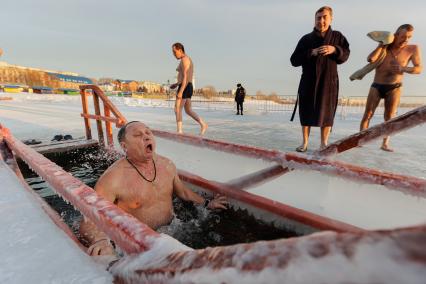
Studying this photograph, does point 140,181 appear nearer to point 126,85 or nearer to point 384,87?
point 384,87

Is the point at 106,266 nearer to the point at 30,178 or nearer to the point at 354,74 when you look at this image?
the point at 30,178

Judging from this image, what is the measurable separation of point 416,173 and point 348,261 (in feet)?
11.2

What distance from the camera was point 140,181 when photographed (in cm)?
215

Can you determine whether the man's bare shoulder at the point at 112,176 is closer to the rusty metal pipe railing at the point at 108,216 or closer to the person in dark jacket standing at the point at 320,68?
the rusty metal pipe railing at the point at 108,216

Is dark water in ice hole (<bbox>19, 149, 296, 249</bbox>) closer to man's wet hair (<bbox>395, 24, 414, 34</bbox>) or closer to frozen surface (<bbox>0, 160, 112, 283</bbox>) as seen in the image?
frozen surface (<bbox>0, 160, 112, 283</bbox>)

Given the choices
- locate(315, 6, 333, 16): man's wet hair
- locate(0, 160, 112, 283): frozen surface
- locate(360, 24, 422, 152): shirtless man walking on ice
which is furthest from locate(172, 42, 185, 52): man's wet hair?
locate(0, 160, 112, 283): frozen surface

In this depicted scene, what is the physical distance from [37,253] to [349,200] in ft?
7.66

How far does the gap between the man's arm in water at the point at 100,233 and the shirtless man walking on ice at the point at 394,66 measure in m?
4.02

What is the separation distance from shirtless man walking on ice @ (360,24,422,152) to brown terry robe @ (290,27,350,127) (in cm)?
75

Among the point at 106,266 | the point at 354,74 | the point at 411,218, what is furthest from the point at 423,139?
the point at 106,266

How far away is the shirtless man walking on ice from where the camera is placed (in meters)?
3.88

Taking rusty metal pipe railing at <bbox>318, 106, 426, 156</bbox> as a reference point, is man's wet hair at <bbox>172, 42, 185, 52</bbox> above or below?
above

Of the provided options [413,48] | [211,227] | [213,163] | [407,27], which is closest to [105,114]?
[213,163]

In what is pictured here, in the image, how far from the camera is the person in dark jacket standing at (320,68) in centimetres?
359
